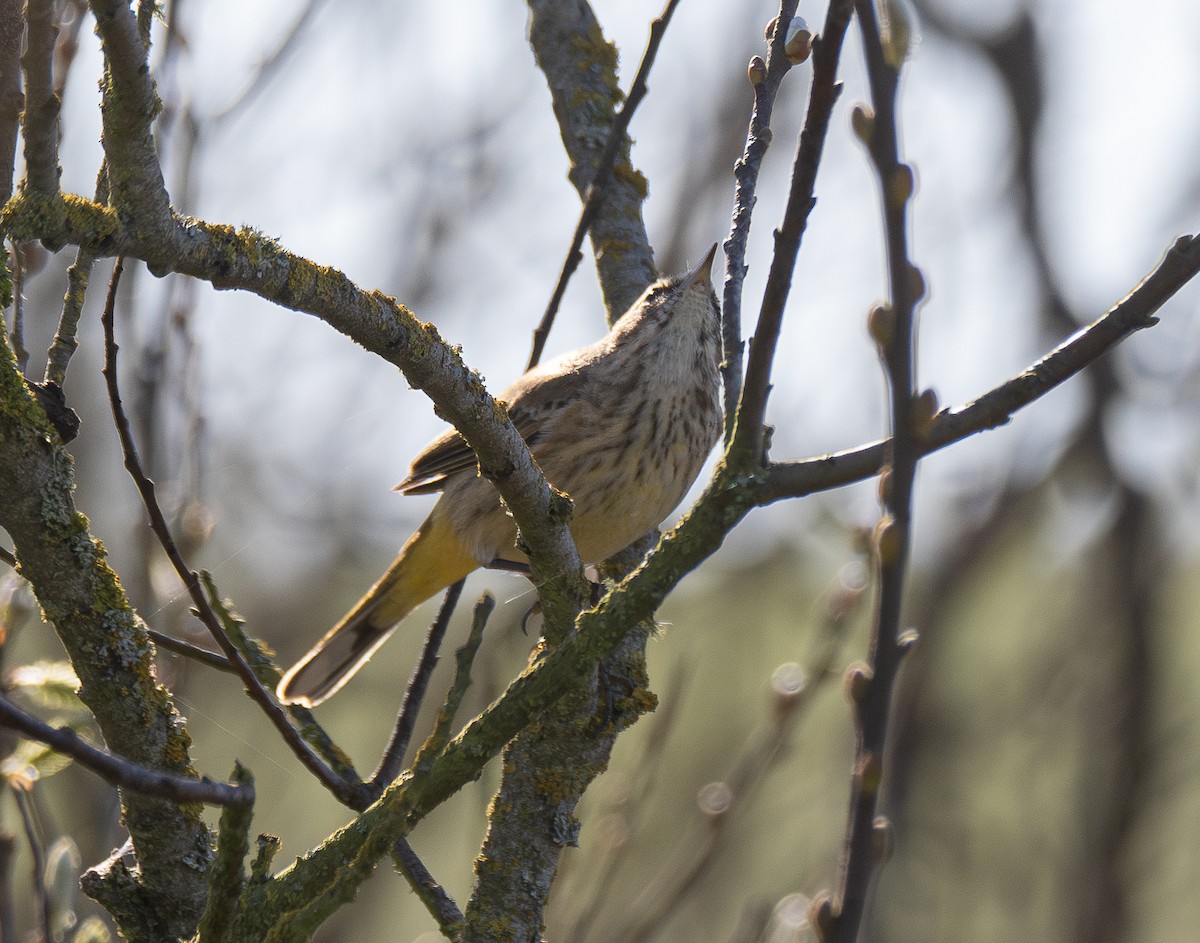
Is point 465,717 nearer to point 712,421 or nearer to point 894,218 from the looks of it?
→ point 712,421

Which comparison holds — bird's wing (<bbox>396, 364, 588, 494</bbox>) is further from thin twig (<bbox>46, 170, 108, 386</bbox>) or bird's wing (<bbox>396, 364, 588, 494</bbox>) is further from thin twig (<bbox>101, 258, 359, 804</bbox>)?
thin twig (<bbox>46, 170, 108, 386</bbox>)

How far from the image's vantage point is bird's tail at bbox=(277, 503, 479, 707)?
4.96m

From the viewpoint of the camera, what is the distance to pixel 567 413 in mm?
4680

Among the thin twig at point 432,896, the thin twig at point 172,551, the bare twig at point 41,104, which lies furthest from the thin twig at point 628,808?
the bare twig at point 41,104

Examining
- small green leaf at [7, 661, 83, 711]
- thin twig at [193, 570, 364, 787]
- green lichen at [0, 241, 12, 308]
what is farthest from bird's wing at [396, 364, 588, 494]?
green lichen at [0, 241, 12, 308]

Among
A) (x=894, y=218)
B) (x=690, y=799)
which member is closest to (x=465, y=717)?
(x=690, y=799)

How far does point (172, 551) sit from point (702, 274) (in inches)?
111

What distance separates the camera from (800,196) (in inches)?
60.0

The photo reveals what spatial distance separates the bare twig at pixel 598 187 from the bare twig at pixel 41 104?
167 centimetres

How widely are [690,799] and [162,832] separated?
27.0ft

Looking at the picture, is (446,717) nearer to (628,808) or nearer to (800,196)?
(800,196)

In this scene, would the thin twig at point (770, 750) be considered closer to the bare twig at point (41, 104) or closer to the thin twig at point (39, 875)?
the thin twig at point (39, 875)

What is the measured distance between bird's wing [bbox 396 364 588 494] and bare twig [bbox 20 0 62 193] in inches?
106

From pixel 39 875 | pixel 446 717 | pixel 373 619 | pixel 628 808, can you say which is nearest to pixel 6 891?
pixel 39 875
